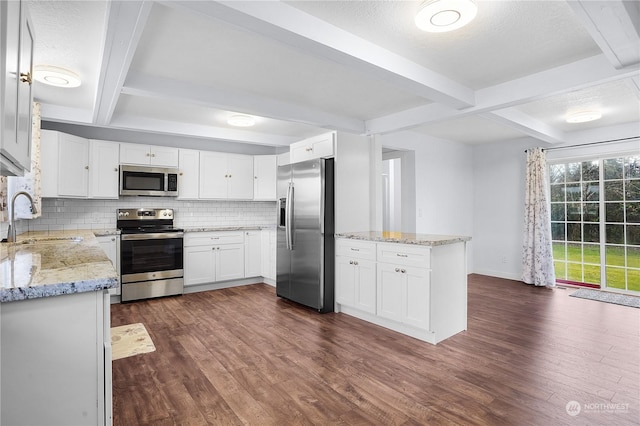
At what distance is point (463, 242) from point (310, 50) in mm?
2304

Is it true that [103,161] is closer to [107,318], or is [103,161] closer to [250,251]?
[250,251]

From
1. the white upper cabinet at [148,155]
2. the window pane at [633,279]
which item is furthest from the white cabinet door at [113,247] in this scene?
the window pane at [633,279]

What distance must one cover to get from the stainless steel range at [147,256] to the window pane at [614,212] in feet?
20.4

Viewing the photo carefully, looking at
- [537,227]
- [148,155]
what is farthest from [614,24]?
[148,155]

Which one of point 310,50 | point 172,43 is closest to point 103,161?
point 172,43

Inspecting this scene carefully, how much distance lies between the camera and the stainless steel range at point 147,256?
4539 mm

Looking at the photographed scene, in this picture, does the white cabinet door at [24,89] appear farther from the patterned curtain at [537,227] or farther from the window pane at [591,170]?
the window pane at [591,170]

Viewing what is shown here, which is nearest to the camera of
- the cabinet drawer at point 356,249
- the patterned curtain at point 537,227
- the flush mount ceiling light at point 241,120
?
the cabinet drawer at point 356,249

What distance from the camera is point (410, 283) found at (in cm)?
326

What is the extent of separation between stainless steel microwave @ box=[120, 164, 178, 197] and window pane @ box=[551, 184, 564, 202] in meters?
6.01

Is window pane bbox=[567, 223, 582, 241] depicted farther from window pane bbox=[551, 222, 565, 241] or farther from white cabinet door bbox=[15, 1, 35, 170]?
white cabinet door bbox=[15, 1, 35, 170]

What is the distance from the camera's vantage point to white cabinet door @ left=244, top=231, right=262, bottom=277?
5539 mm

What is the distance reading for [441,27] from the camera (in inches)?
90.0

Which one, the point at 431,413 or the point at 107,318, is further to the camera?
the point at 431,413
